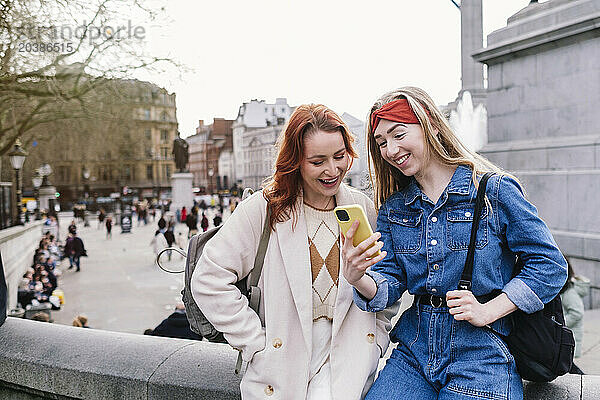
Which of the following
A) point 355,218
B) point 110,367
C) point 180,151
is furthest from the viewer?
point 180,151

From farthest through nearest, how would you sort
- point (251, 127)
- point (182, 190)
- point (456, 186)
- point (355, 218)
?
point (251, 127) → point (182, 190) → point (456, 186) → point (355, 218)

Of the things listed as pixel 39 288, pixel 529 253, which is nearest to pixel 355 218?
pixel 529 253

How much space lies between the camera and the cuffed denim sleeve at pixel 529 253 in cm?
188

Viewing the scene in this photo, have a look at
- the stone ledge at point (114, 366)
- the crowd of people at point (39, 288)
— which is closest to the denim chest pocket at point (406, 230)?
the stone ledge at point (114, 366)

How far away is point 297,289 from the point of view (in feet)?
7.16

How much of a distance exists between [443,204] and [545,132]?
7.98m

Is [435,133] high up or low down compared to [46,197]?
up

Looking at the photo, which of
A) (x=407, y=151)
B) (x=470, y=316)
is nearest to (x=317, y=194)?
(x=407, y=151)

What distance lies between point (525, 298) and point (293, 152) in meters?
1.04

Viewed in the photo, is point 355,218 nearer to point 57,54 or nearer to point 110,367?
point 110,367

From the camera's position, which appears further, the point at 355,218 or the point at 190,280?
the point at 190,280

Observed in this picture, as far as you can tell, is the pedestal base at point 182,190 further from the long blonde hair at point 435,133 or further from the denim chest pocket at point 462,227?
the denim chest pocket at point 462,227

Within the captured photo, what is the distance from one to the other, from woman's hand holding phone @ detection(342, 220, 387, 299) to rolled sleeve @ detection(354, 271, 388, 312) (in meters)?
0.10

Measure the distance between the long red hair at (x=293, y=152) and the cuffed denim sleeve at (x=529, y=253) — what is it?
685 millimetres
